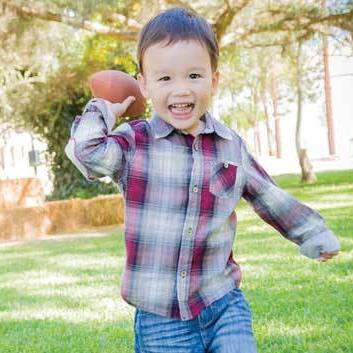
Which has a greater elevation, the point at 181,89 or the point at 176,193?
the point at 181,89

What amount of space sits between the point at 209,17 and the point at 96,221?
11.9 ft

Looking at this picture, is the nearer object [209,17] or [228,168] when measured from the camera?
[228,168]

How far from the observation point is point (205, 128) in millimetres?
2270

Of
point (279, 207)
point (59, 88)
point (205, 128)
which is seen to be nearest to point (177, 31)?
point (205, 128)

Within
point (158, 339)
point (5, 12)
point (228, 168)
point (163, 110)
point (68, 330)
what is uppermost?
point (5, 12)

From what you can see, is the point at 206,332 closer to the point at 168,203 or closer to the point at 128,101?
the point at 168,203

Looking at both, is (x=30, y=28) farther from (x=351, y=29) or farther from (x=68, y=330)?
(x=68, y=330)

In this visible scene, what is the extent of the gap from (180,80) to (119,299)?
11.0ft

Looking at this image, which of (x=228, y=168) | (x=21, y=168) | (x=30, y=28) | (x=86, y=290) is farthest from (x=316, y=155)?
(x=228, y=168)

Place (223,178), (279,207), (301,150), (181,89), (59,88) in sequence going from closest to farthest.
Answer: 1. (181,89)
2. (223,178)
3. (279,207)
4. (59,88)
5. (301,150)

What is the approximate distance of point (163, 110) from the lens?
2.21 m

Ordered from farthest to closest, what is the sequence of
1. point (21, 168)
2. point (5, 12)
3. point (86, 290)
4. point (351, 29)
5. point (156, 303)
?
point (21, 168), point (351, 29), point (5, 12), point (86, 290), point (156, 303)

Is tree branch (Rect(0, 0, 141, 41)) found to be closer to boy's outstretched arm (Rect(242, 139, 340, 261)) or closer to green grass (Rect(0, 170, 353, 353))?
green grass (Rect(0, 170, 353, 353))

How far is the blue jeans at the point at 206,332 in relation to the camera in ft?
7.08
